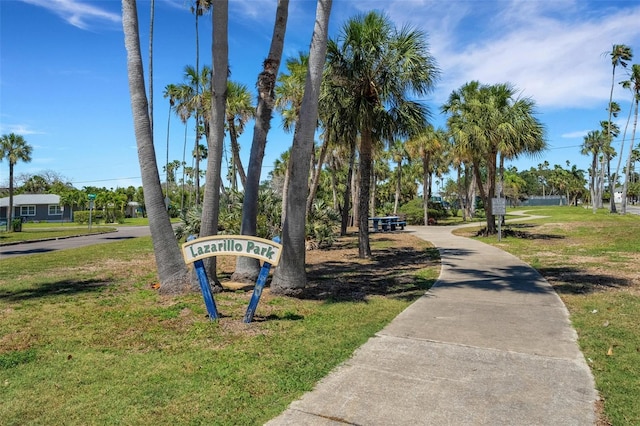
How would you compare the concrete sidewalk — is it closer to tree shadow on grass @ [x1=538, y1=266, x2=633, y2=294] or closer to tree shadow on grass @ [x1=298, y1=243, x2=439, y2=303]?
tree shadow on grass @ [x1=298, y1=243, x2=439, y2=303]

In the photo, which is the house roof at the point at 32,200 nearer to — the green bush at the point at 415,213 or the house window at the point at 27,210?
the house window at the point at 27,210

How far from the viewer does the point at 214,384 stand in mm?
4102

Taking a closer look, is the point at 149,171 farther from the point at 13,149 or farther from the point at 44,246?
the point at 13,149

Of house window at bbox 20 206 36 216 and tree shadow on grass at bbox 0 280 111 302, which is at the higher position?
house window at bbox 20 206 36 216

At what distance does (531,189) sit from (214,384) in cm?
13755

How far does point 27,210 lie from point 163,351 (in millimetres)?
65586

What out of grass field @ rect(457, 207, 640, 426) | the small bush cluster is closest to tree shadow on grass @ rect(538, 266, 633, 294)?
grass field @ rect(457, 207, 640, 426)

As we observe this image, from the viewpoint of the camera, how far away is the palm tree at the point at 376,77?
12602 millimetres

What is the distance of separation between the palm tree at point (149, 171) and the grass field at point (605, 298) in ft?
21.2

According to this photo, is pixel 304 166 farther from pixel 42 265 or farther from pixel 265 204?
pixel 42 265

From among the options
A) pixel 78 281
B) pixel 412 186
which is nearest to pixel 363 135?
pixel 78 281

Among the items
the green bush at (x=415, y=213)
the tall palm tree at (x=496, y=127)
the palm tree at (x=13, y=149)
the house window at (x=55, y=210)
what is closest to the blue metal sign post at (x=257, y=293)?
the tall palm tree at (x=496, y=127)

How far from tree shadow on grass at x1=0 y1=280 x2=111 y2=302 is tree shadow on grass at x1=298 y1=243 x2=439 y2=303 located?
14.9 feet

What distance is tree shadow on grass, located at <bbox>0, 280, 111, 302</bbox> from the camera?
8234 mm
